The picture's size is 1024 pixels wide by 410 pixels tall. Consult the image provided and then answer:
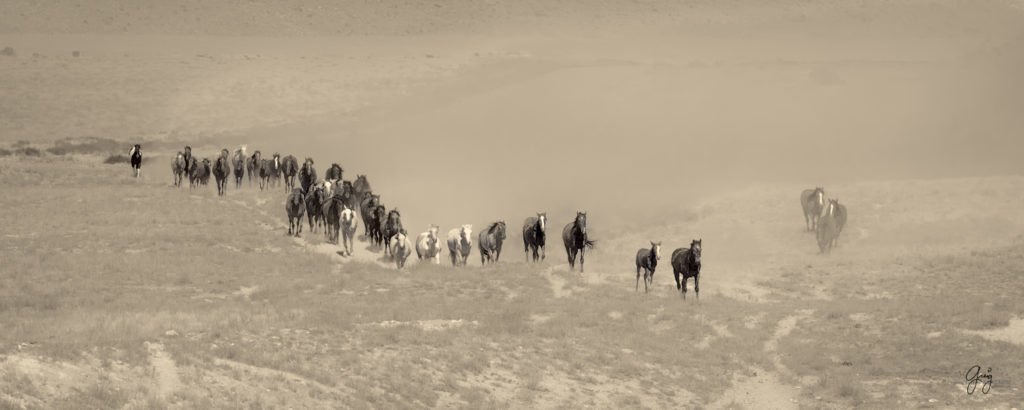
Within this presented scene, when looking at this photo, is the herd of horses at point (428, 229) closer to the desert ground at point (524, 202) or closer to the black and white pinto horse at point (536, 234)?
the black and white pinto horse at point (536, 234)

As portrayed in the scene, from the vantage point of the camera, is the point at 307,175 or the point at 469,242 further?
the point at 307,175

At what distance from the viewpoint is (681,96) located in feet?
323

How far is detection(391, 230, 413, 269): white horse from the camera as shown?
135ft

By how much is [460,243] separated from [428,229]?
5.03 metres

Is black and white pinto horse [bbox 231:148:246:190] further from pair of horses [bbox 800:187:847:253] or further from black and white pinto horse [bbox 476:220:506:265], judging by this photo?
pair of horses [bbox 800:187:847:253]

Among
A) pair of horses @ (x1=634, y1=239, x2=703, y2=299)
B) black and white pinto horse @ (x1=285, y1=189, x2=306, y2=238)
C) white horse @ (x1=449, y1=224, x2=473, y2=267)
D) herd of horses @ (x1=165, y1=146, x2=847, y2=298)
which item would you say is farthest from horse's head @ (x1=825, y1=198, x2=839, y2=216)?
black and white pinto horse @ (x1=285, y1=189, x2=306, y2=238)

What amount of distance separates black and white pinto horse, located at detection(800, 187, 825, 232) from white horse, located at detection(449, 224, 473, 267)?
15565mm

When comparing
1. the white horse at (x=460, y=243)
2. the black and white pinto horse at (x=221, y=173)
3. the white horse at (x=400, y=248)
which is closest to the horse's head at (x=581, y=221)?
the white horse at (x=460, y=243)

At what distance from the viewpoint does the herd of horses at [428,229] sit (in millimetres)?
38469

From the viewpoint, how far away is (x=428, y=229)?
156 feet

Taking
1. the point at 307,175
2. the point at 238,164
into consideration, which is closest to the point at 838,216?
the point at 307,175

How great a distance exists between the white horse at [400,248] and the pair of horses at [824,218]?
52.1 feet

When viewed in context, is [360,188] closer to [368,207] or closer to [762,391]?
[368,207]

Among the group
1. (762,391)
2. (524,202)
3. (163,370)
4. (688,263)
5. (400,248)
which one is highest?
(524,202)
